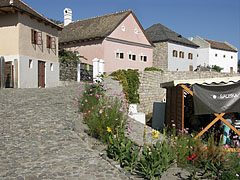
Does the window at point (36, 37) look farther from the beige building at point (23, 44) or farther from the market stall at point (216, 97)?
the market stall at point (216, 97)

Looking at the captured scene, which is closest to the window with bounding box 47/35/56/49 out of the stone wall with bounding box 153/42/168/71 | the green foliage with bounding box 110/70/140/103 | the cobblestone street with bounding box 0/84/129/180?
the green foliage with bounding box 110/70/140/103

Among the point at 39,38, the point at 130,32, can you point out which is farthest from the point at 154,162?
the point at 130,32

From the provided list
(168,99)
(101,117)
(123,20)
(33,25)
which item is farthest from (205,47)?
(101,117)

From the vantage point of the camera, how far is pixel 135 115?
11.5 m

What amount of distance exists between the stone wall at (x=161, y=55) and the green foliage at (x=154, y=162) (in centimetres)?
3379

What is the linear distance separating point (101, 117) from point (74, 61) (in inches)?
723

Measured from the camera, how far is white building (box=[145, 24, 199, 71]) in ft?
128

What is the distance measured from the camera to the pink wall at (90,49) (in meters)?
29.1

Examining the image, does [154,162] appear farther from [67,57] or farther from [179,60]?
[179,60]

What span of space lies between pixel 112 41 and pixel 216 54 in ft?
100

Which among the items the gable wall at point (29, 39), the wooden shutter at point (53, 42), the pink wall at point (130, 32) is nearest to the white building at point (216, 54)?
the pink wall at point (130, 32)

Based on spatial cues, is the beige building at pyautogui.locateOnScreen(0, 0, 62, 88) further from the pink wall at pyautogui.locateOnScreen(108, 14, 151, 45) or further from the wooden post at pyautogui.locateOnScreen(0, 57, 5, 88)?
the pink wall at pyautogui.locateOnScreen(108, 14, 151, 45)

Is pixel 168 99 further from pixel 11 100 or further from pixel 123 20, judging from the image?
pixel 123 20

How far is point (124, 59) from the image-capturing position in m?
31.4
